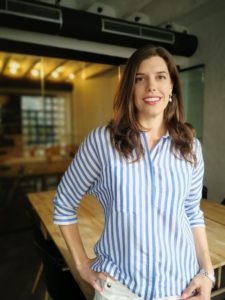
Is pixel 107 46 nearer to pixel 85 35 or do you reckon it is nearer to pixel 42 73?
pixel 85 35

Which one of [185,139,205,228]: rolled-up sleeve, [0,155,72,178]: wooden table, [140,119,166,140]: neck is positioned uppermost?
[140,119,166,140]: neck

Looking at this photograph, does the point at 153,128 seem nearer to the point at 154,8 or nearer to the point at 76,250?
the point at 76,250

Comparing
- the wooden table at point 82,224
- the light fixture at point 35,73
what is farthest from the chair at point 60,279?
the light fixture at point 35,73

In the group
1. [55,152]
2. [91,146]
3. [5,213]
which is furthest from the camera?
[55,152]

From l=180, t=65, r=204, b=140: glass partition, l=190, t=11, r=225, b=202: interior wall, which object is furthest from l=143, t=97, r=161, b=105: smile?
l=180, t=65, r=204, b=140: glass partition

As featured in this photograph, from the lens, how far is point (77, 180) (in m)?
0.90

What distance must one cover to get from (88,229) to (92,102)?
2912 millimetres

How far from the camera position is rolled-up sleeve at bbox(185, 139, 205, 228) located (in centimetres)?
94

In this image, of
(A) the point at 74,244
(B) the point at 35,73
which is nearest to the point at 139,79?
(A) the point at 74,244

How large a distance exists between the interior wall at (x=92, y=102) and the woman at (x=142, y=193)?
3148 mm

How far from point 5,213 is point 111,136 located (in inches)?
126

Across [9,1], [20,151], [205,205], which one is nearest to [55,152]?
[20,151]

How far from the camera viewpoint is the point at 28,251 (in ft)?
9.70

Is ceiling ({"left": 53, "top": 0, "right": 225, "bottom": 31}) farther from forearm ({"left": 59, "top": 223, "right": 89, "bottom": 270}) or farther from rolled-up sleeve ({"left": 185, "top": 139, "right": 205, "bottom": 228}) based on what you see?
forearm ({"left": 59, "top": 223, "right": 89, "bottom": 270})
